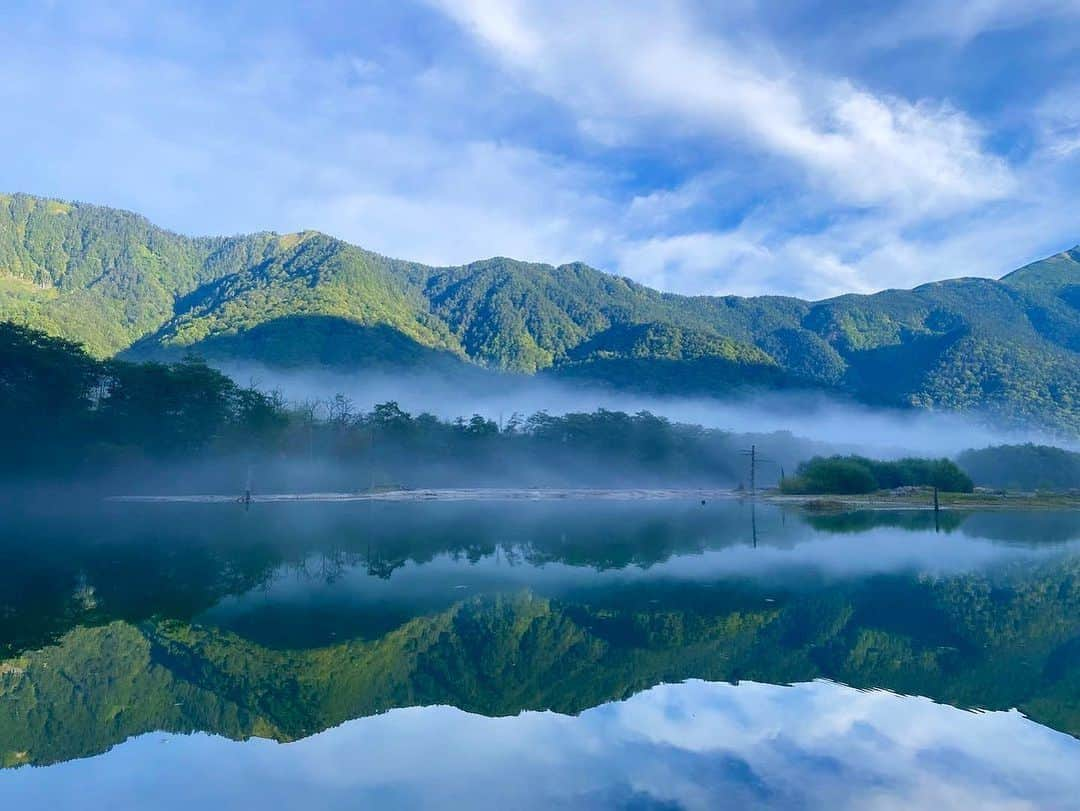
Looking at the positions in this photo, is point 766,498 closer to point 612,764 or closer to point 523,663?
point 523,663

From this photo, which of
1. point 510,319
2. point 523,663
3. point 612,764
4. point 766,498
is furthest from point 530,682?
point 510,319

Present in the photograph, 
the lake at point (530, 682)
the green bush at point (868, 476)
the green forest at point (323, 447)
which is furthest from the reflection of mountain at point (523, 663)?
the green bush at point (868, 476)

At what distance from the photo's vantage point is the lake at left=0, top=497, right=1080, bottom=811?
6.20 metres

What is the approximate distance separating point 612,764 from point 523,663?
3.34 m

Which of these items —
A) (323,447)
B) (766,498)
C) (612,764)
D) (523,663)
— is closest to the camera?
(612,764)

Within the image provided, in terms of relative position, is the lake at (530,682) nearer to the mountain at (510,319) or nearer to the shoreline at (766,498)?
the shoreline at (766,498)

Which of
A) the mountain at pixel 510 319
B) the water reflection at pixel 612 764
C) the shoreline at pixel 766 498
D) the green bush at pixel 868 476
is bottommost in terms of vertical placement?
the shoreline at pixel 766 498

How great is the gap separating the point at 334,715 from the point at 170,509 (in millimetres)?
33151

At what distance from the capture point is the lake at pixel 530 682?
20.3 feet

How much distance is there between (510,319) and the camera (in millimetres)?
162625

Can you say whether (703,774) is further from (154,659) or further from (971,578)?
(971,578)

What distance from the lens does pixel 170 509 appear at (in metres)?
36.8

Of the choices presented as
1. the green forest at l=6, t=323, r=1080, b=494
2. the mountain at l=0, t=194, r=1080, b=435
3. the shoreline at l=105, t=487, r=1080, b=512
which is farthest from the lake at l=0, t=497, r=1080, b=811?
the mountain at l=0, t=194, r=1080, b=435

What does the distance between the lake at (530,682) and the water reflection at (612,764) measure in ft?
0.10
